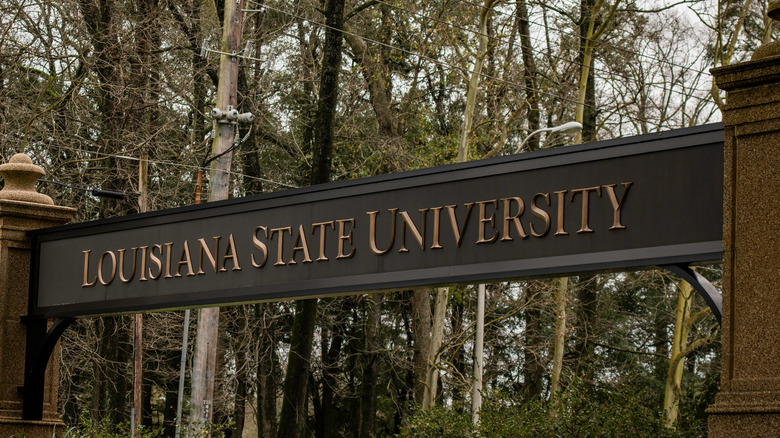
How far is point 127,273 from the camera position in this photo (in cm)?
986

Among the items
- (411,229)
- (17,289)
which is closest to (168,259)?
(17,289)

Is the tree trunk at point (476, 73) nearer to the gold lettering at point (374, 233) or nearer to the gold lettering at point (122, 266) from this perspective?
the gold lettering at point (122, 266)

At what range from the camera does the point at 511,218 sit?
23.2ft

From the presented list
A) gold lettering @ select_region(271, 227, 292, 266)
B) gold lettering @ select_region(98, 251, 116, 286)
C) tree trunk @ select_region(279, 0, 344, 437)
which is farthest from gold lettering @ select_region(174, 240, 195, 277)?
tree trunk @ select_region(279, 0, 344, 437)

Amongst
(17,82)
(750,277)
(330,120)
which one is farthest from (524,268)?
(17,82)

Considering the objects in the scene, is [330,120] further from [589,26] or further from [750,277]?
[750,277]

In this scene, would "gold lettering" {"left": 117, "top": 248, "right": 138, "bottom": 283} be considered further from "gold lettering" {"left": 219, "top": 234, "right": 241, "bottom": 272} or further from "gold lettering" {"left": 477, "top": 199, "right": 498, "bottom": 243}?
"gold lettering" {"left": 477, "top": 199, "right": 498, "bottom": 243}

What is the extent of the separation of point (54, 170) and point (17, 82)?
2970mm

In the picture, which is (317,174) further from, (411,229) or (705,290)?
(705,290)

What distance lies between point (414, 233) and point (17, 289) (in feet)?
16.6

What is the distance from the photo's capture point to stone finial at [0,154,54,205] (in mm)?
10805

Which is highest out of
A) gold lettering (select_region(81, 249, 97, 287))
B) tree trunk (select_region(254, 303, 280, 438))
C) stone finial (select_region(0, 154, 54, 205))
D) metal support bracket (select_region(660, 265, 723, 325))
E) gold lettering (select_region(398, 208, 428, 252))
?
stone finial (select_region(0, 154, 54, 205))

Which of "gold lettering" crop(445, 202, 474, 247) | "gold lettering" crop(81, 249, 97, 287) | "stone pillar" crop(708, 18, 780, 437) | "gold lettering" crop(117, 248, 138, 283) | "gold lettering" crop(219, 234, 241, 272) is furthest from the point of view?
"gold lettering" crop(81, 249, 97, 287)

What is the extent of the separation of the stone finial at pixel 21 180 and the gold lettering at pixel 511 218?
18.9ft
